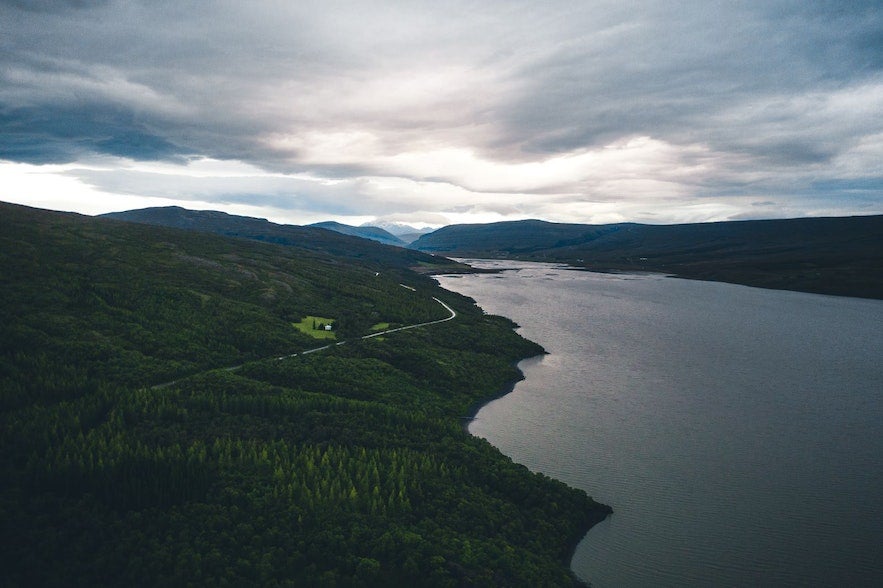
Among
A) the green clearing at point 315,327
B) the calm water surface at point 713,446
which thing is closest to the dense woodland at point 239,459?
the green clearing at point 315,327

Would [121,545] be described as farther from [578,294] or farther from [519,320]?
[578,294]

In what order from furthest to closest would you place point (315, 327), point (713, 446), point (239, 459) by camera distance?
point (315, 327), point (713, 446), point (239, 459)

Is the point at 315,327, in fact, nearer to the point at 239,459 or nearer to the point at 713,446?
the point at 239,459

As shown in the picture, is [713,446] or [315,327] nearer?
[713,446]

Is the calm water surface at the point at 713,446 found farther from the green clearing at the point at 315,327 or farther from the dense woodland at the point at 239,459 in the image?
the green clearing at the point at 315,327

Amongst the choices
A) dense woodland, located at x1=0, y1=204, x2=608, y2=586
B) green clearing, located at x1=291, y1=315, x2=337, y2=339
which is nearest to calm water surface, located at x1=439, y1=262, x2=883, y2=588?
dense woodland, located at x1=0, y1=204, x2=608, y2=586

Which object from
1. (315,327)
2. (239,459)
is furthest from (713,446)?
(315,327)

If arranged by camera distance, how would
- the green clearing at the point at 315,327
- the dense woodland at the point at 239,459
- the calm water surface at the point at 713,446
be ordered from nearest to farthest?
the dense woodland at the point at 239,459 → the calm water surface at the point at 713,446 → the green clearing at the point at 315,327
